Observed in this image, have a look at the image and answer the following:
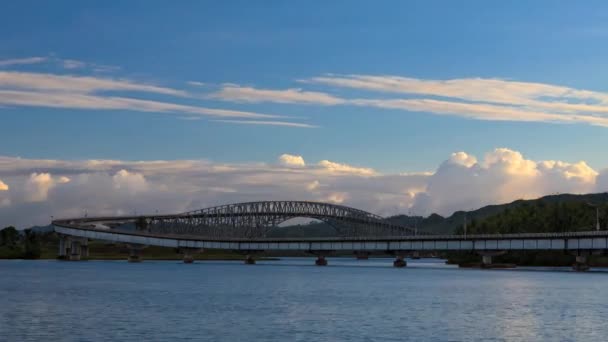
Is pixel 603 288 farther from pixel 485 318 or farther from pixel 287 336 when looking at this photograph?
pixel 287 336

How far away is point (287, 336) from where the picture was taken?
69.2 m

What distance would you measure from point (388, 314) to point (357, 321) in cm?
823

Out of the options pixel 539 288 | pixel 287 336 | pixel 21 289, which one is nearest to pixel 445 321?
pixel 287 336

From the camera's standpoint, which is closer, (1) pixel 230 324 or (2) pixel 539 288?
(1) pixel 230 324

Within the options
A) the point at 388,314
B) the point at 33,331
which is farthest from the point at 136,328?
the point at 388,314

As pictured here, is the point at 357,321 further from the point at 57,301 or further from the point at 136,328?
the point at 57,301

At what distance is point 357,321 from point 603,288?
6333 cm

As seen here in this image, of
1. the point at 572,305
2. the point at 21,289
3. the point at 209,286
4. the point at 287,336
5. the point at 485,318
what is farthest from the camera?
the point at 209,286

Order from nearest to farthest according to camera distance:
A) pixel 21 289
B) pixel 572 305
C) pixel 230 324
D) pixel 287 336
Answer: pixel 287 336 → pixel 230 324 → pixel 572 305 → pixel 21 289

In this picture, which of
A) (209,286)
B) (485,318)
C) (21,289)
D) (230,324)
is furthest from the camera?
(209,286)

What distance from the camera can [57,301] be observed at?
101 meters

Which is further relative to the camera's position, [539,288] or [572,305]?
[539,288]

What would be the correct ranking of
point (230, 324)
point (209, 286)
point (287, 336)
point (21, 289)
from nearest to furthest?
point (287, 336)
point (230, 324)
point (21, 289)
point (209, 286)

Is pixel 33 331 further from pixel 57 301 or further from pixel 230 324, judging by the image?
pixel 57 301
